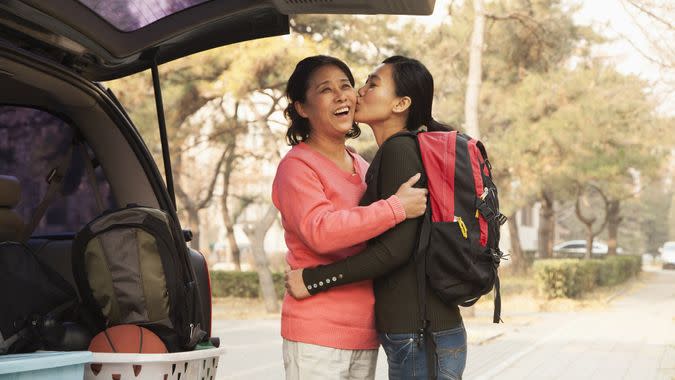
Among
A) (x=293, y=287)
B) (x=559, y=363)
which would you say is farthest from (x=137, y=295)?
(x=559, y=363)

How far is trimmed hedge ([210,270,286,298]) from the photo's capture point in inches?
1105

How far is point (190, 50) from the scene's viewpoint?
419 centimetres

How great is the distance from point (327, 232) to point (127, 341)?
28.3 inches

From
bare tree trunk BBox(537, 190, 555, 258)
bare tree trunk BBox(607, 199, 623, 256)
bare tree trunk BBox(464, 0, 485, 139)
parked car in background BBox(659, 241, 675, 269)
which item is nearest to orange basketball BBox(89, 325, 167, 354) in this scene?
bare tree trunk BBox(464, 0, 485, 139)

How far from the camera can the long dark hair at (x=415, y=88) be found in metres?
3.56

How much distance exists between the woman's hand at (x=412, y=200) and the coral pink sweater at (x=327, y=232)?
0.02m

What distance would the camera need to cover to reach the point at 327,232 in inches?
132

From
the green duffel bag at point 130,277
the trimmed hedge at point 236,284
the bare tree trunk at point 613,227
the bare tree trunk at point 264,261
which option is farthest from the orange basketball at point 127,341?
the bare tree trunk at point 613,227

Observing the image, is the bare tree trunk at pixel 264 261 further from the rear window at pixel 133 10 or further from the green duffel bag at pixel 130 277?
the green duffel bag at pixel 130 277

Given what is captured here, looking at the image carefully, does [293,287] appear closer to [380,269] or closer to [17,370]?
[380,269]

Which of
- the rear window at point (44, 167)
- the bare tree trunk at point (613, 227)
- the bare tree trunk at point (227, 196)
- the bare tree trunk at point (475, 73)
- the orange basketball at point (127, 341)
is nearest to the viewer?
the orange basketball at point (127, 341)

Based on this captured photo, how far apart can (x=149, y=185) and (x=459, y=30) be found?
26.3 meters

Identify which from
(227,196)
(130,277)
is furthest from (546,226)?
(130,277)

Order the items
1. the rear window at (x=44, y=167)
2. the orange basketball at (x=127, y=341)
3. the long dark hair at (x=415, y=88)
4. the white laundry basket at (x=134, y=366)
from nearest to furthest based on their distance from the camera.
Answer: the white laundry basket at (x=134, y=366), the orange basketball at (x=127, y=341), the long dark hair at (x=415, y=88), the rear window at (x=44, y=167)
